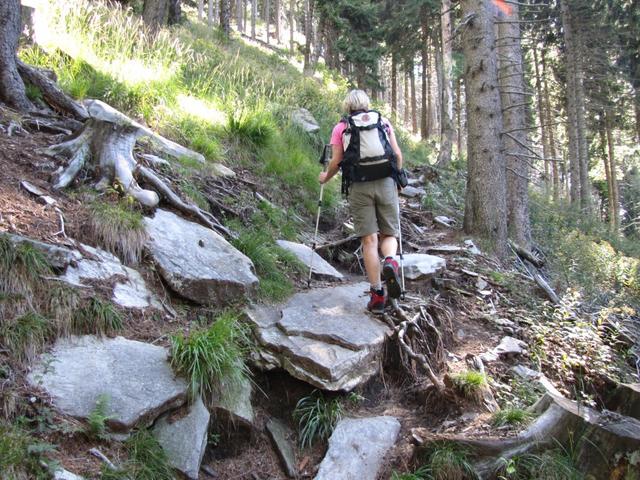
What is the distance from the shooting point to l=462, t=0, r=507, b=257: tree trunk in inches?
283

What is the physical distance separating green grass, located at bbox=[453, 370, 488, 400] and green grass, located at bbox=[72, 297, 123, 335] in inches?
106

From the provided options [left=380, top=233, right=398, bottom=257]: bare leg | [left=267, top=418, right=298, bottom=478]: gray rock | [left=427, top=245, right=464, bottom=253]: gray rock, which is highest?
[left=380, top=233, right=398, bottom=257]: bare leg

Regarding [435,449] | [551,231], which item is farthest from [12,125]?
[551,231]

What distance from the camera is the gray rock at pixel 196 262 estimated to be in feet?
14.0

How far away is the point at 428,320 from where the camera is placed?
16.0ft

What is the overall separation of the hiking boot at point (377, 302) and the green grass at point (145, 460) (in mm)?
2509

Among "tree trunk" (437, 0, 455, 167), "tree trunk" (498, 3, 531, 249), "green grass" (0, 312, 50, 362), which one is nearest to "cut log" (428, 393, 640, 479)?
"green grass" (0, 312, 50, 362)

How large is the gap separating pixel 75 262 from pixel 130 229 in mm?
664

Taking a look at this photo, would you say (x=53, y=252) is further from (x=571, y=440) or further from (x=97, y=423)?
(x=571, y=440)

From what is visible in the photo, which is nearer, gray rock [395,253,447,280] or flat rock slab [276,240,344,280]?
gray rock [395,253,447,280]

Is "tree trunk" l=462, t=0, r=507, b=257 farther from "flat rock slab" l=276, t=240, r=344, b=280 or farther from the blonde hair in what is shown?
the blonde hair

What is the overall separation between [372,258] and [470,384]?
155 centimetres

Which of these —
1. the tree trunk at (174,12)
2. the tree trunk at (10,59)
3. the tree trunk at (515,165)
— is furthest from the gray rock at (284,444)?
the tree trunk at (174,12)

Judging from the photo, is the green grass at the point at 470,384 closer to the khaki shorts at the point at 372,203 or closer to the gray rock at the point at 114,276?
the khaki shorts at the point at 372,203
